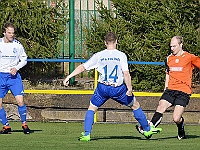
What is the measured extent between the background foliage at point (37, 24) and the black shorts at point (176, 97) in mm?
5273

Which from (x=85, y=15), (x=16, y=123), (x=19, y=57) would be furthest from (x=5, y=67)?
(x=85, y=15)

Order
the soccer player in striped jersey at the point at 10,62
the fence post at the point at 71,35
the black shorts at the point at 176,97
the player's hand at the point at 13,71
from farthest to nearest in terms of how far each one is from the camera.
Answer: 1. the fence post at the point at 71,35
2. the soccer player in striped jersey at the point at 10,62
3. the player's hand at the point at 13,71
4. the black shorts at the point at 176,97

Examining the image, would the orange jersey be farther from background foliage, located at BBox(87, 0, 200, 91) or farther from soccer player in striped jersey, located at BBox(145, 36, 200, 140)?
background foliage, located at BBox(87, 0, 200, 91)

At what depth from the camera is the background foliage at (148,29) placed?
51.4ft

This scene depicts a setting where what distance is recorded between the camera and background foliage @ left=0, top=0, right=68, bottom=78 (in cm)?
1579

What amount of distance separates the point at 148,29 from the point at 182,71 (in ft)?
16.9

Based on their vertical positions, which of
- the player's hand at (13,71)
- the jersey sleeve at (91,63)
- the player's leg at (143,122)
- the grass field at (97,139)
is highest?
the jersey sleeve at (91,63)

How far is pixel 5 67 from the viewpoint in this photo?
11.8 meters

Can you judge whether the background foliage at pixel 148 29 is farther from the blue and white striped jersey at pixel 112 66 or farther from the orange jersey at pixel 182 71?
the blue and white striped jersey at pixel 112 66

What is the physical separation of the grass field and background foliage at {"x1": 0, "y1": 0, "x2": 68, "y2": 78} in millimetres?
2255

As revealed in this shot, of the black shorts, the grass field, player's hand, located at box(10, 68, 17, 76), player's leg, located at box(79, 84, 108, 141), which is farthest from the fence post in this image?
player's leg, located at box(79, 84, 108, 141)

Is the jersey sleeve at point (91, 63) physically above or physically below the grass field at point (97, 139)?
above

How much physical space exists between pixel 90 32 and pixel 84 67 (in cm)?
555

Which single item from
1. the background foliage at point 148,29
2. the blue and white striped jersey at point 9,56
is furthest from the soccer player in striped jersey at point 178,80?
the background foliage at point 148,29
